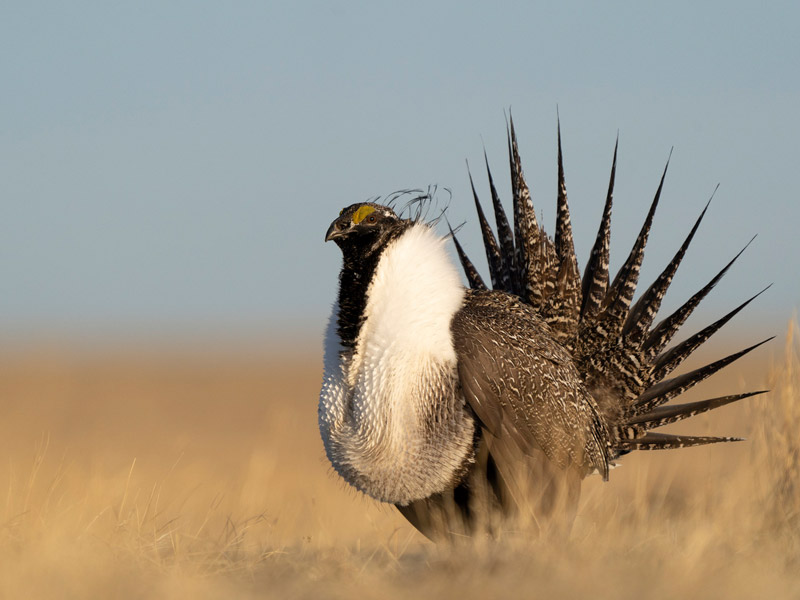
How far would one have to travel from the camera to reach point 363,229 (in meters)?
4.48

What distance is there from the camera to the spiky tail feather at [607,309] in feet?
17.0

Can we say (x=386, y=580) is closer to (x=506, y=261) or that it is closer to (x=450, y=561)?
(x=450, y=561)

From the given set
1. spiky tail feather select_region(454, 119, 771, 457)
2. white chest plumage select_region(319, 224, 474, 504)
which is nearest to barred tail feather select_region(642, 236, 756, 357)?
spiky tail feather select_region(454, 119, 771, 457)

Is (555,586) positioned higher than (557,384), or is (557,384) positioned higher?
(557,384)

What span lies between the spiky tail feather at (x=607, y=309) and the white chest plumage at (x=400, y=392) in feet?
2.65

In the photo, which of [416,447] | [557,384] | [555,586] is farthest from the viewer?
[557,384]

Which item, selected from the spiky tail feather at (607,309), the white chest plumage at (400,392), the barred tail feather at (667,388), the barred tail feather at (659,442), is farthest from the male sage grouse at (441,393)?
the barred tail feather at (667,388)

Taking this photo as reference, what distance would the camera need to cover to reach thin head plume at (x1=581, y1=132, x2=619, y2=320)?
539 centimetres

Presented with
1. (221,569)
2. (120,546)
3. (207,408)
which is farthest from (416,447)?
(207,408)

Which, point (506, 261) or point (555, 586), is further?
point (506, 261)

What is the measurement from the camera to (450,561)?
3.73 m

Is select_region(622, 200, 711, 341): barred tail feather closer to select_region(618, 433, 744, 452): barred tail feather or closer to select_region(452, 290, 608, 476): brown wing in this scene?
select_region(618, 433, 744, 452): barred tail feather

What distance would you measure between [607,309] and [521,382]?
121 centimetres

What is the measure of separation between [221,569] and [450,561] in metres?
0.83
